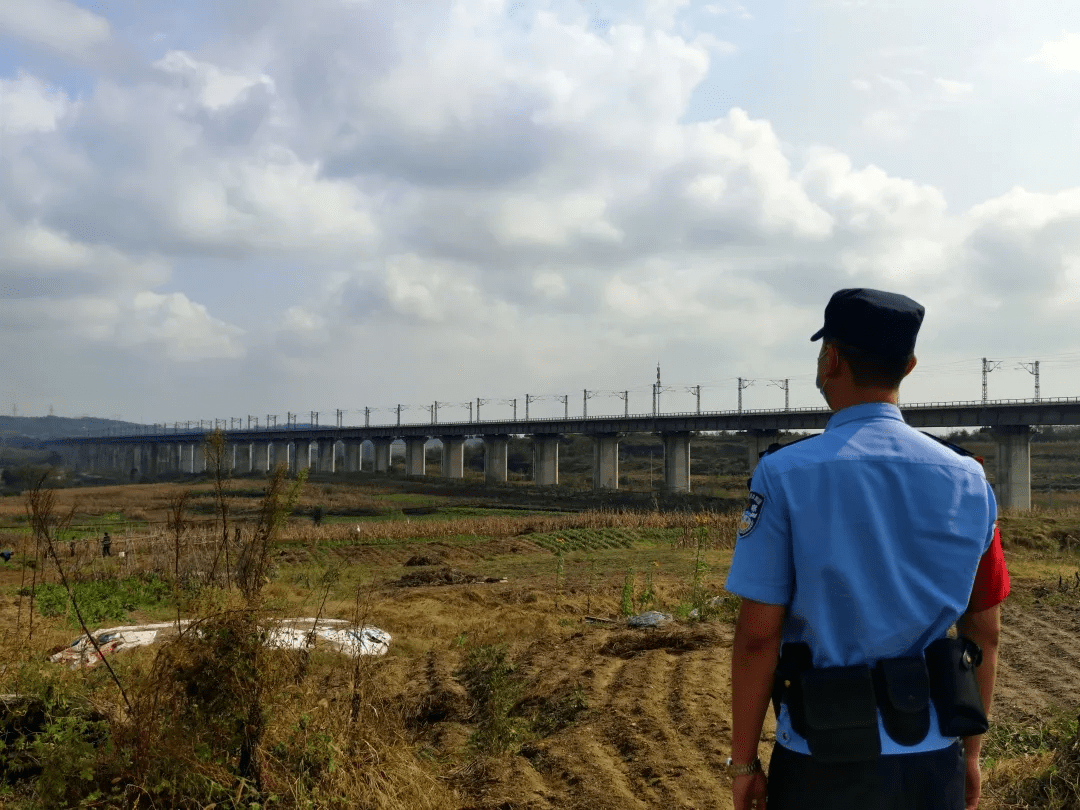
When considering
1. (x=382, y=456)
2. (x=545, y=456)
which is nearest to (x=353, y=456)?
(x=382, y=456)

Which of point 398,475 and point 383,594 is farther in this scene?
point 398,475

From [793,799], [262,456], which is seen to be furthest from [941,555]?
[262,456]

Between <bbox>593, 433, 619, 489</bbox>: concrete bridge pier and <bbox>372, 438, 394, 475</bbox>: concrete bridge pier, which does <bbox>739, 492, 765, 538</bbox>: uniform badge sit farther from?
<bbox>372, 438, 394, 475</bbox>: concrete bridge pier

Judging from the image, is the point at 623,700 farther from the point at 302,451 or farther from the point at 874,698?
the point at 302,451

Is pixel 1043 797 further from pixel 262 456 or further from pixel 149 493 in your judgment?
pixel 262 456

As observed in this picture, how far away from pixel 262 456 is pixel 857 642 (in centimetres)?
13950

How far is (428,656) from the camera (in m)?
11.8

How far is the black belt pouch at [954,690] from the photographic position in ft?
8.47

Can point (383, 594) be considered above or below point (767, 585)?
below

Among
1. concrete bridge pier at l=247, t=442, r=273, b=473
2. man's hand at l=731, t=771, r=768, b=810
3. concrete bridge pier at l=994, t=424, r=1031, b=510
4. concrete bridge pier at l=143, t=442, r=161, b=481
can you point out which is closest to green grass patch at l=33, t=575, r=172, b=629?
man's hand at l=731, t=771, r=768, b=810

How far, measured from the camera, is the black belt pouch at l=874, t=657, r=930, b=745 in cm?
250

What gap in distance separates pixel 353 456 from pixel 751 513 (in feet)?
364

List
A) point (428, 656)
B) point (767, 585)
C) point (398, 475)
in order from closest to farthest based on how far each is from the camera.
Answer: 1. point (767, 585)
2. point (428, 656)
3. point (398, 475)

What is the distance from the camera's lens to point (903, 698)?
2506mm
